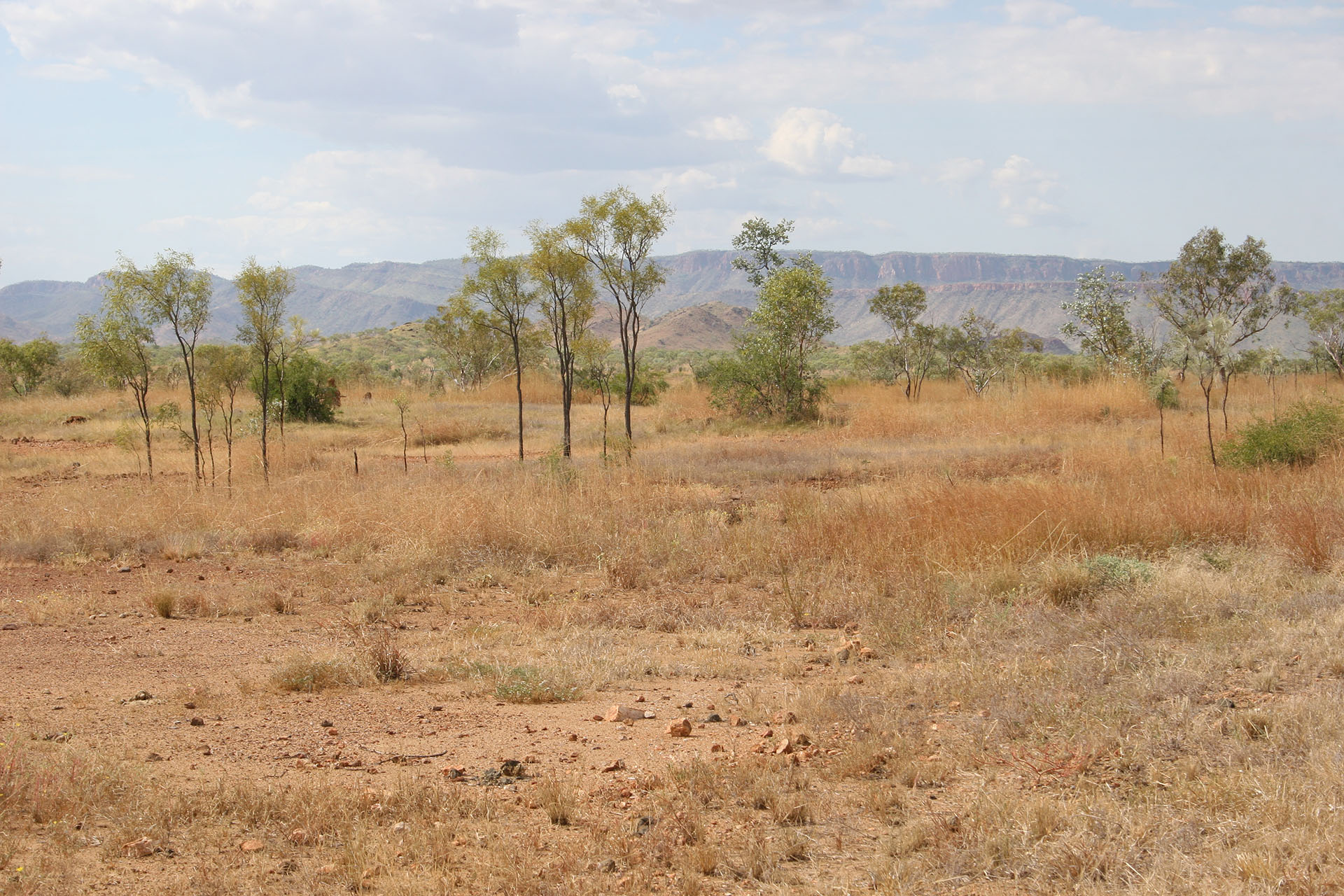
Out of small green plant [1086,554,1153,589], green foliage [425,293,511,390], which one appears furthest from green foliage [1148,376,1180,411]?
green foliage [425,293,511,390]

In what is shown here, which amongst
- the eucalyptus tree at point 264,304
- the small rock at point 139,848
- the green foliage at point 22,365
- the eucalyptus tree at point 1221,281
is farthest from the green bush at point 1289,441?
the green foliage at point 22,365

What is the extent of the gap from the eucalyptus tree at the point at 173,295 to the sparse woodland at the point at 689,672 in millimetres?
521

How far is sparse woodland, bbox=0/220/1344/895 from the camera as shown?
347 cm

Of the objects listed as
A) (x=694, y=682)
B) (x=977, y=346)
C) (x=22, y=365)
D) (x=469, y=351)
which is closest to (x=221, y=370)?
(x=694, y=682)

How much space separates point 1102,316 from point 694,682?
1289 inches

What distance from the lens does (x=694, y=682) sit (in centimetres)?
592

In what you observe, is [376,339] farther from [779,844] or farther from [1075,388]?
[779,844]

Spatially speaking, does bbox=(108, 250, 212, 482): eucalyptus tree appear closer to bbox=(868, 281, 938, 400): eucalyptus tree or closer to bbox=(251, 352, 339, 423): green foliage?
bbox=(251, 352, 339, 423): green foliage

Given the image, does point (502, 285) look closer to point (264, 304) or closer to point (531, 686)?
point (264, 304)

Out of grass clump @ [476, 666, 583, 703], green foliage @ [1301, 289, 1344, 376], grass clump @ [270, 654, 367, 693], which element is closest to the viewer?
grass clump @ [476, 666, 583, 703]

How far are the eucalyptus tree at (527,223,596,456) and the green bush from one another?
36.8 feet

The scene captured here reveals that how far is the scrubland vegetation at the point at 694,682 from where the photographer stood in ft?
11.3

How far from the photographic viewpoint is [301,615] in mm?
7918

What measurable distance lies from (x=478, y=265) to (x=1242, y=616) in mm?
15201
